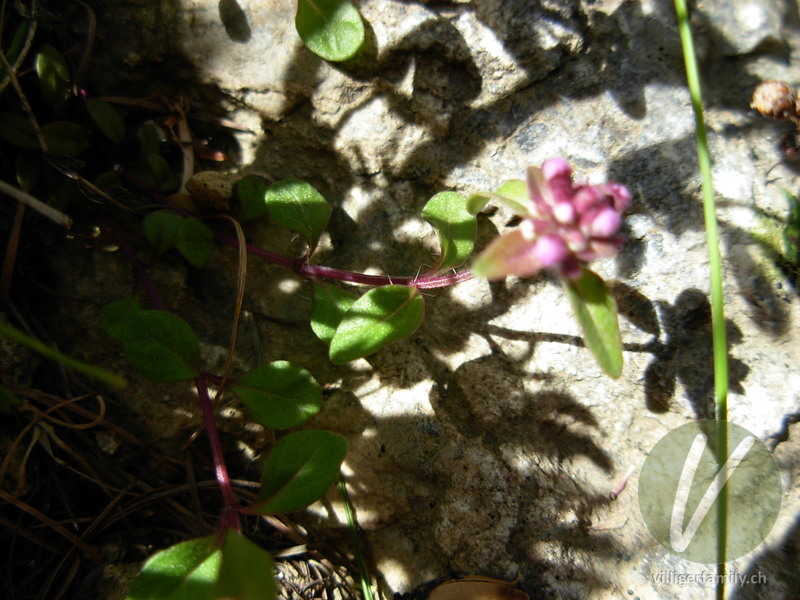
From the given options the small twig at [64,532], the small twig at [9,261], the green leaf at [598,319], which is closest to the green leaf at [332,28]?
the green leaf at [598,319]

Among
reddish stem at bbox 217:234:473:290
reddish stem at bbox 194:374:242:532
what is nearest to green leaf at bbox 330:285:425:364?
reddish stem at bbox 217:234:473:290

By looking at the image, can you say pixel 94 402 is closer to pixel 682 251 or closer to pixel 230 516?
pixel 230 516

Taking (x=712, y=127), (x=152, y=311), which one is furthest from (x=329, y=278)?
(x=712, y=127)

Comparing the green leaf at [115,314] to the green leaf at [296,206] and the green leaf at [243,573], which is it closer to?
the green leaf at [296,206]

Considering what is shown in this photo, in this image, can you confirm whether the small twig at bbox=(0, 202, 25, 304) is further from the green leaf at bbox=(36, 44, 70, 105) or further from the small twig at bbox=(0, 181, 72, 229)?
the green leaf at bbox=(36, 44, 70, 105)

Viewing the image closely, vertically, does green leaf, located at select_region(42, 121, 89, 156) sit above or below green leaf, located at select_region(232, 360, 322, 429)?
above

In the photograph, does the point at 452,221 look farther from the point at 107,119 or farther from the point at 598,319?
the point at 107,119
